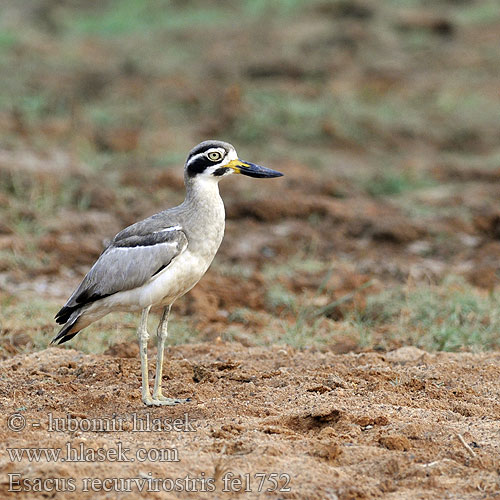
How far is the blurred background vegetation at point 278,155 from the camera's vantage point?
694cm

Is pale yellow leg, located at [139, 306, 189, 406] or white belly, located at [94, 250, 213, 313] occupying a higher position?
white belly, located at [94, 250, 213, 313]

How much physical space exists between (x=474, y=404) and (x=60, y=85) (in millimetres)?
11808

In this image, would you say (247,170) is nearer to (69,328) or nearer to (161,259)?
(161,259)

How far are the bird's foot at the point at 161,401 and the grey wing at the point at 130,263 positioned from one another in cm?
64

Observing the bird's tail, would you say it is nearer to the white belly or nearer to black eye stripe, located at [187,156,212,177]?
the white belly

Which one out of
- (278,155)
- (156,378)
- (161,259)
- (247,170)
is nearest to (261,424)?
(156,378)

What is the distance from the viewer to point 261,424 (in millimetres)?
4215

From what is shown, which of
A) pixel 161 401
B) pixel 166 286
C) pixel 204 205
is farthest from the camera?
pixel 204 205

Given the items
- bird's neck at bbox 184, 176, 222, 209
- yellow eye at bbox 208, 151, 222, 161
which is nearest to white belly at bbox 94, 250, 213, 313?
bird's neck at bbox 184, 176, 222, 209

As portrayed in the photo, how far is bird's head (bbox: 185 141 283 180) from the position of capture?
16.7 feet

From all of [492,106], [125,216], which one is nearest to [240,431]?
[125,216]

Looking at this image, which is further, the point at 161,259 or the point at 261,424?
the point at 161,259

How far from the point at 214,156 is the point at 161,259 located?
742 millimetres

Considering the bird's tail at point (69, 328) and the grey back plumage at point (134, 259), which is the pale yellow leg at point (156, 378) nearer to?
the grey back plumage at point (134, 259)
